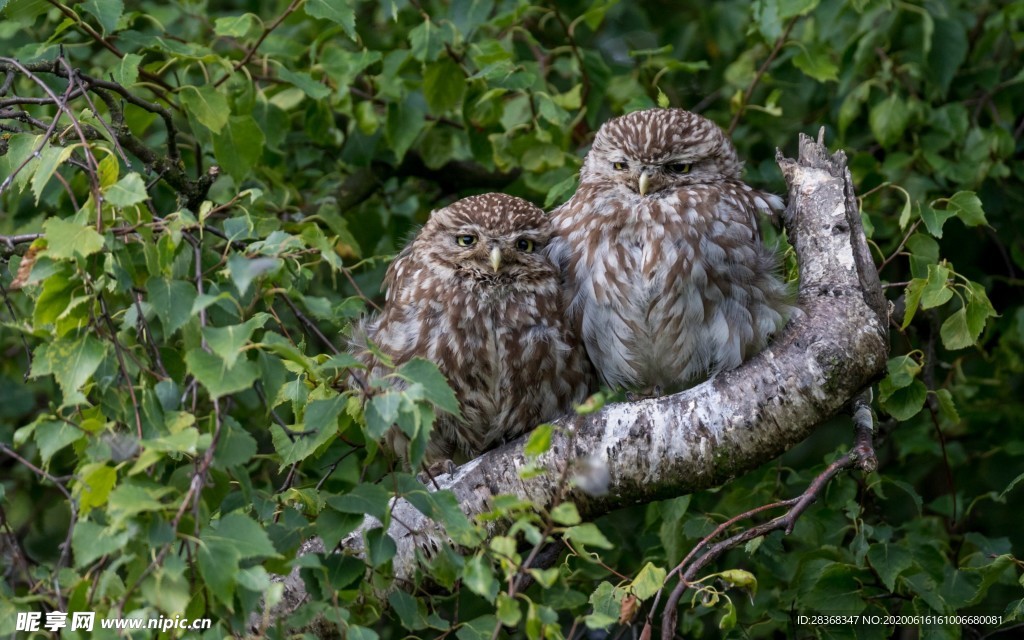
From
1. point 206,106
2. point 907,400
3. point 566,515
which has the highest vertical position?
point 206,106

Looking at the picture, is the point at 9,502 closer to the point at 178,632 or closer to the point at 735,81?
the point at 178,632

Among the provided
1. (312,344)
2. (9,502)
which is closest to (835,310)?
(312,344)

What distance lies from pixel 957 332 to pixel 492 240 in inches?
54.7

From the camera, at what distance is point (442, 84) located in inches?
152

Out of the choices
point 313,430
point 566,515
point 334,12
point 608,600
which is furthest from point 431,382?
point 334,12

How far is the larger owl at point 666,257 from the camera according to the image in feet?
11.1

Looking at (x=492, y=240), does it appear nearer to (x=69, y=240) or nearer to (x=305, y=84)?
(x=305, y=84)

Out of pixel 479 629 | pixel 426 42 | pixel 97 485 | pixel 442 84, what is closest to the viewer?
pixel 97 485

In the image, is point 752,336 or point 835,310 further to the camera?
point 752,336

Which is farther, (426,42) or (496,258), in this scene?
(426,42)

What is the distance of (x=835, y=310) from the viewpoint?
9.43ft

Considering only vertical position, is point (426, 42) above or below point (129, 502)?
above

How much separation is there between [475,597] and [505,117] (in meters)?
1.67

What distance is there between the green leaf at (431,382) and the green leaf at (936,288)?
52.5 inches
